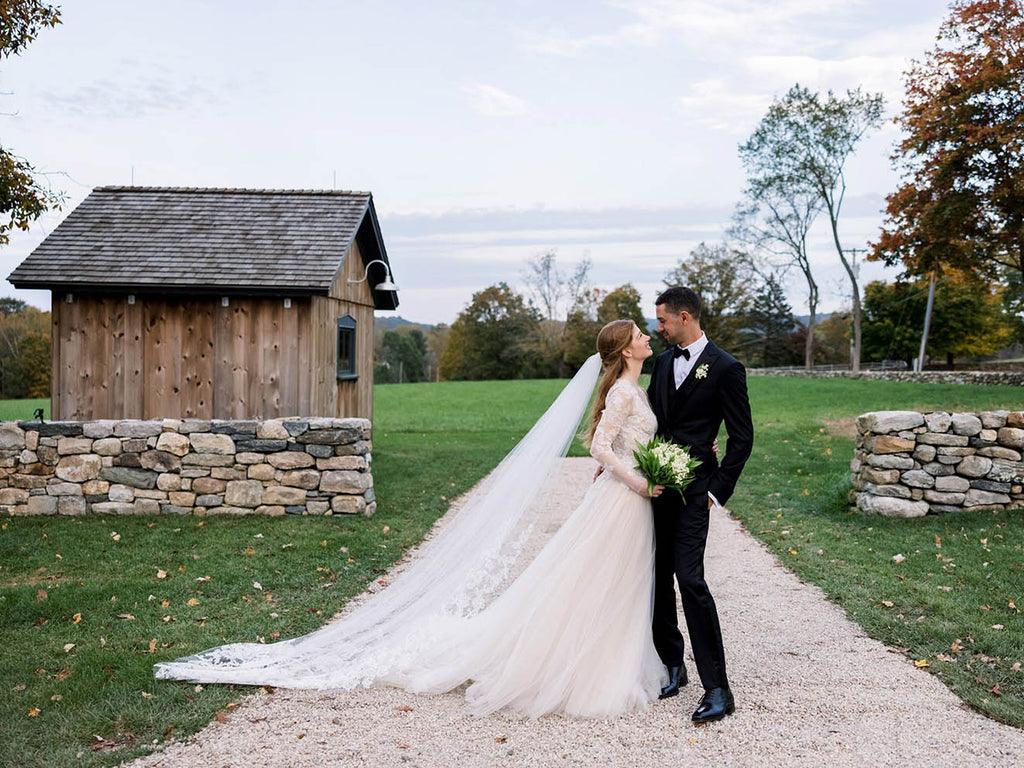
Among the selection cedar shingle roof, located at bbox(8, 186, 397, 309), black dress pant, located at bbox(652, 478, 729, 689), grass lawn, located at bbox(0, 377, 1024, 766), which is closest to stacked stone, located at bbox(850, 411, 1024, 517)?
grass lawn, located at bbox(0, 377, 1024, 766)

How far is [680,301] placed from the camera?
4.71 m

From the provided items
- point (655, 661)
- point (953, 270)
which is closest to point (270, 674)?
point (655, 661)

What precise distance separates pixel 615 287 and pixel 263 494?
Answer: 194ft

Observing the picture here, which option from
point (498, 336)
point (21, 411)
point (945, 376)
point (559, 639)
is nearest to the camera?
point (559, 639)

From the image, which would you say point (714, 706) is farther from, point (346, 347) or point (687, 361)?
point (346, 347)

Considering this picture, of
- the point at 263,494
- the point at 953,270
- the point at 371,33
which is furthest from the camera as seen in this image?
the point at 953,270

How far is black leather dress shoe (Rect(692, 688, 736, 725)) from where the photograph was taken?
4477 millimetres

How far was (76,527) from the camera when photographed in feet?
31.4

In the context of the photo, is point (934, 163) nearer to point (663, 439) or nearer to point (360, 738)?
point (663, 439)

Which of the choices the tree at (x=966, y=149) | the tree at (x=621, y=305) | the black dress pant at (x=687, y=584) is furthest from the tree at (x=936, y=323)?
the black dress pant at (x=687, y=584)

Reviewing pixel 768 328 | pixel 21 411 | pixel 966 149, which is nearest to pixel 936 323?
pixel 768 328

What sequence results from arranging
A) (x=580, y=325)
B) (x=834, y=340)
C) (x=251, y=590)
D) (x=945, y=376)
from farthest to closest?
(x=834, y=340), (x=580, y=325), (x=945, y=376), (x=251, y=590)

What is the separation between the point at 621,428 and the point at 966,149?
63.9ft

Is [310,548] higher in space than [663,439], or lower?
lower
